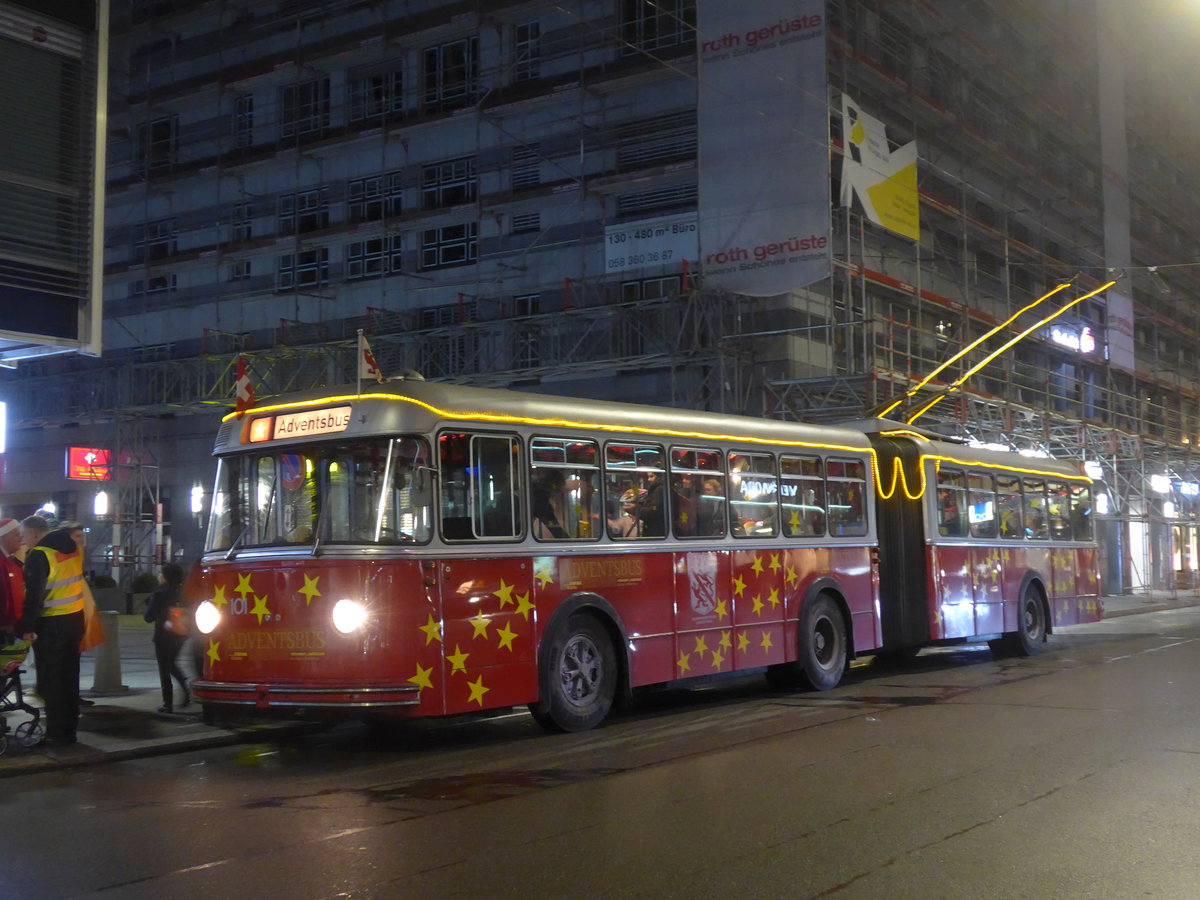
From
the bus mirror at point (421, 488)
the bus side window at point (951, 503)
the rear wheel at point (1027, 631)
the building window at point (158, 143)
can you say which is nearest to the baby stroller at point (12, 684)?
the bus mirror at point (421, 488)

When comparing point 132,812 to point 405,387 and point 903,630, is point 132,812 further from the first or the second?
point 903,630

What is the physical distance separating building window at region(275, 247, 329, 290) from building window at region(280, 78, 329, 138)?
330 cm

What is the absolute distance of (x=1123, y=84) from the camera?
42.7 m

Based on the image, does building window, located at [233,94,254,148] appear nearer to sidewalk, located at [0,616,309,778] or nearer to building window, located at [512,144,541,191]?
building window, located at [512,144,541,191]

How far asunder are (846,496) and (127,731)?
327 inches

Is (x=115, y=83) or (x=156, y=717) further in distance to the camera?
(x=115, y=83)

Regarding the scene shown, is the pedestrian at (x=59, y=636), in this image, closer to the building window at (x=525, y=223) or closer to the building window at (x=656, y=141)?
the building window at (x=656, y=141)

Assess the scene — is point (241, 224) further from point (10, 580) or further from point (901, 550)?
point (10, 580)

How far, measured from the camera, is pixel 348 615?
977cm

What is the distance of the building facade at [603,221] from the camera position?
88.0ft

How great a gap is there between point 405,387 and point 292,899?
5064mm

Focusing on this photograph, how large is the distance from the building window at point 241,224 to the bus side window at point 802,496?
2567cm

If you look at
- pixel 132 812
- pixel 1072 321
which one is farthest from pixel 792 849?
pixel 1072 321

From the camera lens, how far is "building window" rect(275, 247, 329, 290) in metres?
35.0
